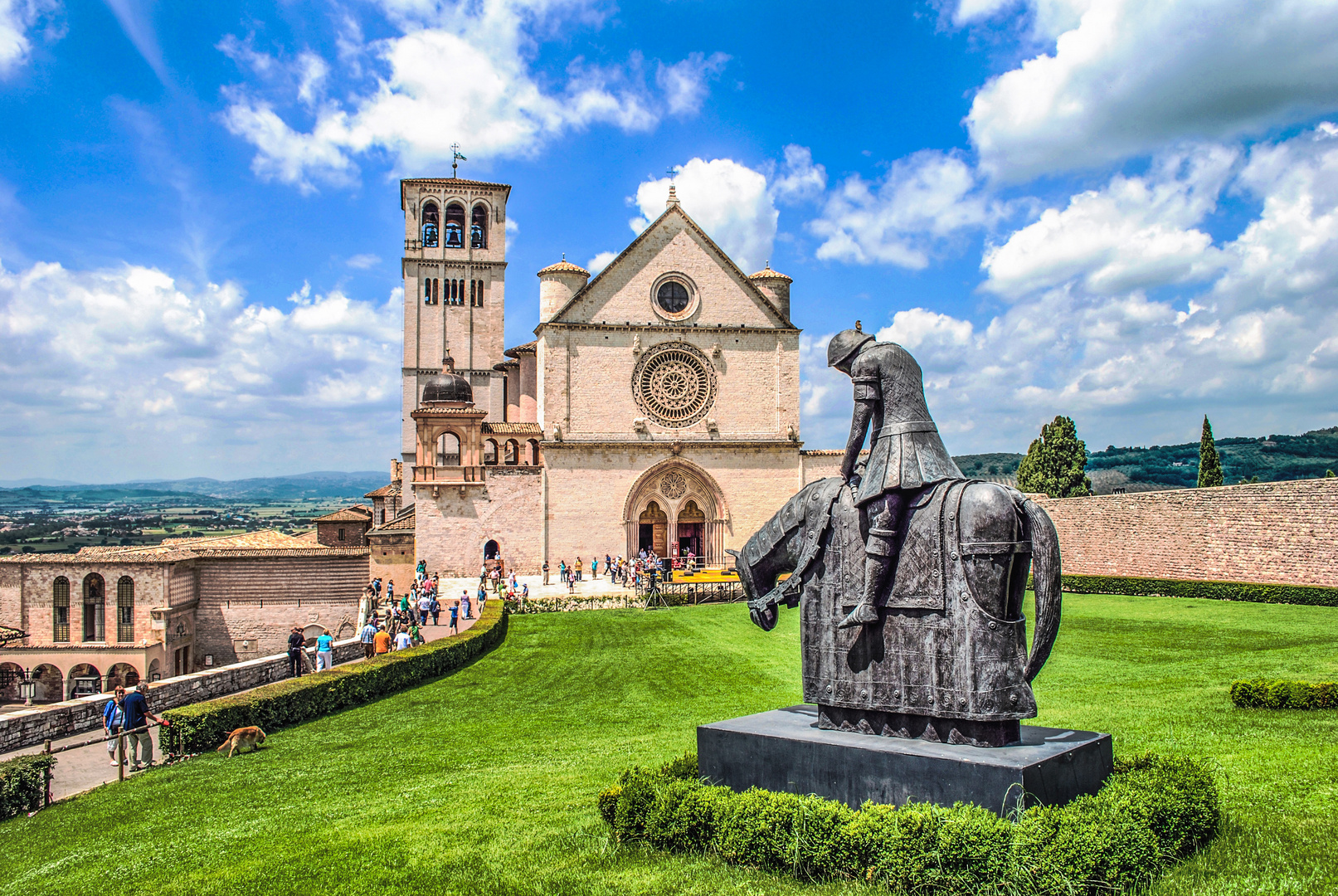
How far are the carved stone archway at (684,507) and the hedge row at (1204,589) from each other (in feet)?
48.3

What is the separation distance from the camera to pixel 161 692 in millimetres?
15531

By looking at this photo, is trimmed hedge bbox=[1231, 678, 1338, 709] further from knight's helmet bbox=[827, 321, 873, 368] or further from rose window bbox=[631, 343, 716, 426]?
rose window bbox=[631, 343, 716, 426]

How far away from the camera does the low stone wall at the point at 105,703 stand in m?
13.3

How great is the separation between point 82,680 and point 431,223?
30232 mm

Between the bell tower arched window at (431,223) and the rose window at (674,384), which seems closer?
the rose window at (674,384)

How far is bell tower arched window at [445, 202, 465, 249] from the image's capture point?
167ft

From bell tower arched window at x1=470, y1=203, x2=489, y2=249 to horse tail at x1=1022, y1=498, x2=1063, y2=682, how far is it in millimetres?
48791

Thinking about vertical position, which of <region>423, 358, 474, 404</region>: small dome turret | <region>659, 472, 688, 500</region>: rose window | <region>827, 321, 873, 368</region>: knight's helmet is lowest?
<region>659, 472, 688, 500</region>: rose window

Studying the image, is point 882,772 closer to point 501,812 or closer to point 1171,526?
point 501,812

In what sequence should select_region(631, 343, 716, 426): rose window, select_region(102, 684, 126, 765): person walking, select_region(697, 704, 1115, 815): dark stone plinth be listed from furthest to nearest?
select_region(631, 343, 716, 426): rose window, select_region(102, 684, 126, 765): person walking, select_region(697, 704, 1115, 815): dark stone plinth

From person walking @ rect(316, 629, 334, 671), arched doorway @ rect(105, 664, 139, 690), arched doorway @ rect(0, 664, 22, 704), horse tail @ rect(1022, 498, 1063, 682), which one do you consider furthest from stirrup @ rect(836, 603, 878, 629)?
arched doorway @ rect(0, 664, 22, 704)

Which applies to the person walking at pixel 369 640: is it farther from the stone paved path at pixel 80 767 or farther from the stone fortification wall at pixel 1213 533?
the stone fortification wall at pixel 1213 533

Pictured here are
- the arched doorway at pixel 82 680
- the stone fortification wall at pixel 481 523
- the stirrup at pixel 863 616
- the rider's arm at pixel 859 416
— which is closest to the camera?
the stirrup at pixel 863 616

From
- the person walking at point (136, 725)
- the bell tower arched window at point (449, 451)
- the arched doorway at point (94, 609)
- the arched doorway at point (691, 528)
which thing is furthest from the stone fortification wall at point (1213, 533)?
the arched doorway at point (94, 609)
